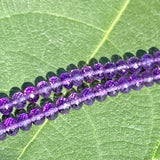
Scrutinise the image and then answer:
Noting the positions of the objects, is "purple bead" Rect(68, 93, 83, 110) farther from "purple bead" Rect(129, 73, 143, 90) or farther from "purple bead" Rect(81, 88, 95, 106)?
"purple bead" Rect(129, 73, 143, 90)

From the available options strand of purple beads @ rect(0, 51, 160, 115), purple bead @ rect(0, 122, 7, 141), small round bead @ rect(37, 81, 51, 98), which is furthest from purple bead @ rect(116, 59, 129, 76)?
purple bead @ rect(0, 122, 7, 141)

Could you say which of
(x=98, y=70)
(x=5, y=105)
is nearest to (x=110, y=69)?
(x=98, y=70)

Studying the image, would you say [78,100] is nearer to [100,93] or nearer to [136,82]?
[100,93]

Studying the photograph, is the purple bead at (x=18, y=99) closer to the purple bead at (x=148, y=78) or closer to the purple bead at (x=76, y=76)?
the purple bead at (x=76, y=76)

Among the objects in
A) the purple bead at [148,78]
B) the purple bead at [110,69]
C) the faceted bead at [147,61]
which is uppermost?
the purple bead at [110,69]

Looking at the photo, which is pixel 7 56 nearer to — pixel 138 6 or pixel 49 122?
pixel 49 122

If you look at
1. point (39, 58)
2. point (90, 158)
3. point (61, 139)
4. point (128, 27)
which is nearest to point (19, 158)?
point (61, 139)

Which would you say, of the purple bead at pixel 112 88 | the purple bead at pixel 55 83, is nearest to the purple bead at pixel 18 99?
the purple bead at pixel 55 83
